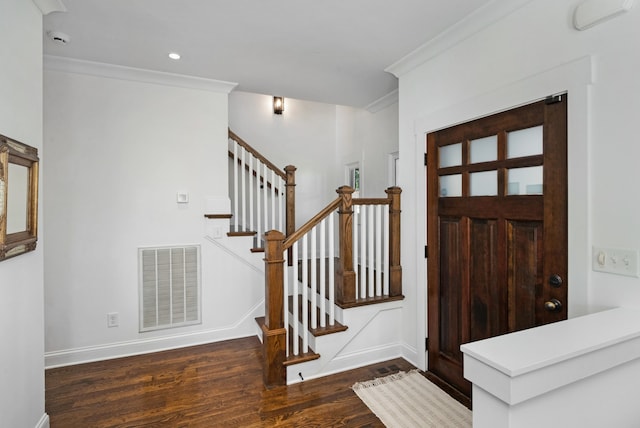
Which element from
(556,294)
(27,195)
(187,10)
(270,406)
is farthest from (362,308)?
(187,10)

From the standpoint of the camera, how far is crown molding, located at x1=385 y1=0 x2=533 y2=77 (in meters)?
2.02

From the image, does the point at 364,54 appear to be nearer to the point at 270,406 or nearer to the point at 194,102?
the point at 194,102

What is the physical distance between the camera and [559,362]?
1.06 m

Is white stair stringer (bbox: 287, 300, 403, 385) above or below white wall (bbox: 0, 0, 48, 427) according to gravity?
below

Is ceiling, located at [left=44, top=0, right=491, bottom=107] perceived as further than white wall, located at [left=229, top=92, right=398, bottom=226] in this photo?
No

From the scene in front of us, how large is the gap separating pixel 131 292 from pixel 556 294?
350 centimetres

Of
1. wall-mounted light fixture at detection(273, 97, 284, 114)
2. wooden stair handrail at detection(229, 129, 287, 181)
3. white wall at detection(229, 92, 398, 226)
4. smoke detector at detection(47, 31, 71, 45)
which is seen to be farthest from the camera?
wall-mounted light fixture at detection(273, 97, 284, 114)

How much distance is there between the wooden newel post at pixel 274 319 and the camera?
254 centimetres

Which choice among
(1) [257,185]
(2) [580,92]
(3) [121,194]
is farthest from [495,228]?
(3) [121,194]

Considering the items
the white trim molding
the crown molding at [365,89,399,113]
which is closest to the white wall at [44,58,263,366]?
the crown molding at [365,89,399,113]

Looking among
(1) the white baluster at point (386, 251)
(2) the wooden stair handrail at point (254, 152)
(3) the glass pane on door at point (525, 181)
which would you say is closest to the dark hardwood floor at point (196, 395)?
(1) the white baluster at point (386, 251)

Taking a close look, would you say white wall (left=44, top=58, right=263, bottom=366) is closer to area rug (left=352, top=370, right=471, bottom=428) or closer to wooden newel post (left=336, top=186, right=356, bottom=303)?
wooden newel post (left=336, top=186, right=356, bottom=303)

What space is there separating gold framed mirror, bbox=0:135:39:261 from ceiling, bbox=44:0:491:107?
1148 millimetres

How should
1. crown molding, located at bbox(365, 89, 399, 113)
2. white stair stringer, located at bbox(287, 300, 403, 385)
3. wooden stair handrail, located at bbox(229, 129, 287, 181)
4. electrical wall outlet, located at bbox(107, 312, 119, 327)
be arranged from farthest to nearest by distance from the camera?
crown molding, located at bbox(365, 89, 399, 113) < wooden stair handrail, located at bbox(229, 129, 287, 181) < electrical wall outlet, located at bbox(107, 312, 119, 327) < white stair stringer, located at bbox(287, 300, 403, 385)
